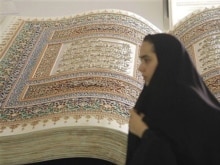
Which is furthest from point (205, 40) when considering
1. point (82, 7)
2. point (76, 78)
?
point (82, 7)

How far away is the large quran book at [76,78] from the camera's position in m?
1.30

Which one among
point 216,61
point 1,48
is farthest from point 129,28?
point 1,48

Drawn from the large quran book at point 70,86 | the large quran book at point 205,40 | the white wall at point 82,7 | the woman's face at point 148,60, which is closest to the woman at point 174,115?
the woman's face at point 148,60

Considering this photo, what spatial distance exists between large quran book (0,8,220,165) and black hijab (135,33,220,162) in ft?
0.83

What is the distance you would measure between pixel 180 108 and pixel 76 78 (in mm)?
593

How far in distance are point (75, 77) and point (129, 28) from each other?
0.55 meters

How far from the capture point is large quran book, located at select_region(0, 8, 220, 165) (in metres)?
1.30

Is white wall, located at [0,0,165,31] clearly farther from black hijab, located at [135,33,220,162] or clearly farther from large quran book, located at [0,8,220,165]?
black hijab, located at [135,33,220,162]

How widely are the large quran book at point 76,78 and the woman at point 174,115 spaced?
0.79ft

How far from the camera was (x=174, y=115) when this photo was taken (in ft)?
3.49

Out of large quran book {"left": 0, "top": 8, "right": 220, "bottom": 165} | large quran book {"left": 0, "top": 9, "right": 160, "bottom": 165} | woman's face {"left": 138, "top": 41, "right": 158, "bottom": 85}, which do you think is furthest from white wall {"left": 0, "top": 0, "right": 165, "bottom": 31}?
woman's face {"left": 138, "top": 41, "right": 158, "bottom": 85}

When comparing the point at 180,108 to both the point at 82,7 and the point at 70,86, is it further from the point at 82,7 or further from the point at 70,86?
the point at 82,7

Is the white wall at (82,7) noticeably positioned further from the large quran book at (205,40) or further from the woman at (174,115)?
the woman at (174,115)

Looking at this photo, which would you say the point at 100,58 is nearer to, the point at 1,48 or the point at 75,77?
the point at 75,77
